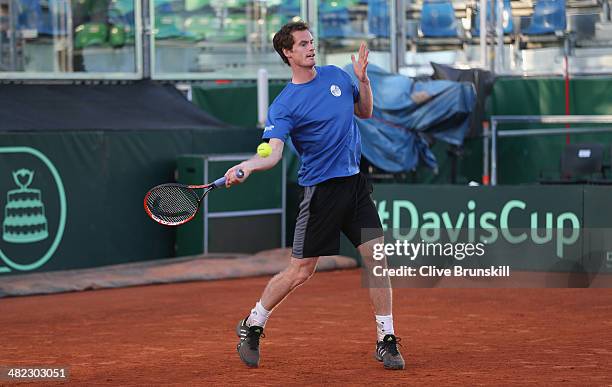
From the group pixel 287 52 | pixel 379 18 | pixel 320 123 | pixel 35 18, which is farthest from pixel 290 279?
pixel 379 18

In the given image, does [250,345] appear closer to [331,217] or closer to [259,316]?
[259,316]

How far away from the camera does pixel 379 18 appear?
63.2 ft

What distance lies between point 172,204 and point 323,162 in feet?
3.10

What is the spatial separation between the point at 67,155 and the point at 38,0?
112 inches

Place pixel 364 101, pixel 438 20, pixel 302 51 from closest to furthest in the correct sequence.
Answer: pixel 302 51 < pixel 364 101 < pixel 438 20

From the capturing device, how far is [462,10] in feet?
61.1

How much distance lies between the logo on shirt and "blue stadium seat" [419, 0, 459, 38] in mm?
11186

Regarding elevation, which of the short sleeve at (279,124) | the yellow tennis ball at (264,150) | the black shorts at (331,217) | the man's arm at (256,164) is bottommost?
the black shorts at (331,217)

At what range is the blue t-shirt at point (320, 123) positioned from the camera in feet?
25.1

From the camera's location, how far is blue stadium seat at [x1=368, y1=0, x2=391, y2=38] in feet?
63.0

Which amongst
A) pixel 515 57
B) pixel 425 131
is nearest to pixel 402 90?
pixel 425 131

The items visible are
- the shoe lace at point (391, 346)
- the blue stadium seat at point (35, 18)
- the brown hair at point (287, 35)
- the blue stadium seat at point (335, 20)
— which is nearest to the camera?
the brown hair at point (287, 35)

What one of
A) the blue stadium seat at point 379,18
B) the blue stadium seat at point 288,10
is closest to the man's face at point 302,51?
the blue stadium seat at point 288,10

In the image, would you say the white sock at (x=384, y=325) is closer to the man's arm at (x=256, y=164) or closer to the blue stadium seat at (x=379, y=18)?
the man's arm at (x=256, y=164)
